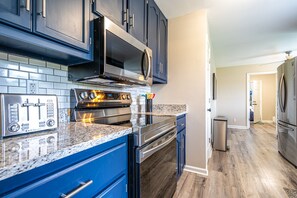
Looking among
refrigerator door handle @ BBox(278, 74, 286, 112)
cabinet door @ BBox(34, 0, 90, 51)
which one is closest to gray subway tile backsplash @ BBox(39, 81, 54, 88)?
cabinet door @ BBox(34, 0, 90, 51)

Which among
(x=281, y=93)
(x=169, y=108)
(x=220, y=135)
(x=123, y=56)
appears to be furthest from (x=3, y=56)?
(x=281, y=93)

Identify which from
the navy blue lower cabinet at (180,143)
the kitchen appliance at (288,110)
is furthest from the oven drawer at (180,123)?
the kitchen appliance at (288,110)

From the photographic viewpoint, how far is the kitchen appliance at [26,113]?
0.75 m

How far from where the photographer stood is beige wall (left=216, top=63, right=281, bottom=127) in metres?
5.61

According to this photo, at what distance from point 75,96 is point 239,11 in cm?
243

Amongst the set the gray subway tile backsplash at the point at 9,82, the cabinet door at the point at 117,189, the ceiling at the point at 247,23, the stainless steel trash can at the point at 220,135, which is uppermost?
the ceiling at the point at 247,23

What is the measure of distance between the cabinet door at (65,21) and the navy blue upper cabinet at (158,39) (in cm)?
92

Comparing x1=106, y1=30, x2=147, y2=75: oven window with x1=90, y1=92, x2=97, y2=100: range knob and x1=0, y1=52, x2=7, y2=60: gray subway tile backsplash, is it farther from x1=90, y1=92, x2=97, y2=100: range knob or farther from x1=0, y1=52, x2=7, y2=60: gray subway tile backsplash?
x1=0, y1=52, x2=7, y2=60: gray subway tile backsplash

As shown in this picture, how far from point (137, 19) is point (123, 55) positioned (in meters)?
0.52

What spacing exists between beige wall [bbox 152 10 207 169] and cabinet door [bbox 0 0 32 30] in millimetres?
1891

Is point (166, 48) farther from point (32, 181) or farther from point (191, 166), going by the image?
point (32, 181)

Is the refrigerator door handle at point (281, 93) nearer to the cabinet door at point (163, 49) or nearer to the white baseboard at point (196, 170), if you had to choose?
the white baseboard at point (196, 170)

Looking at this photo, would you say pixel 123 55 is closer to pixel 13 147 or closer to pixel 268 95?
pixel 13 147

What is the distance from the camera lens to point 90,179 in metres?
0.68
